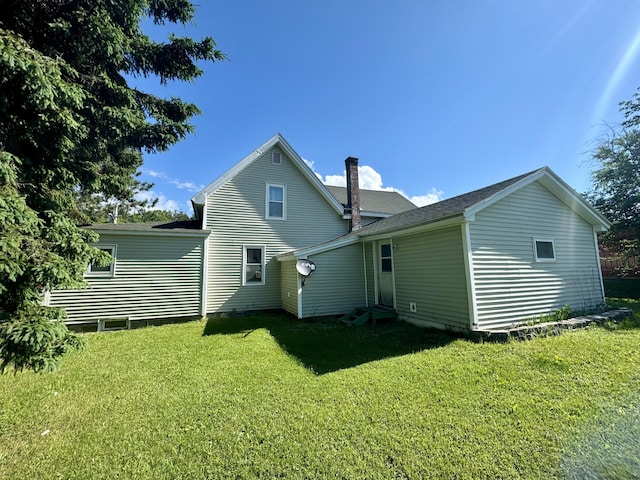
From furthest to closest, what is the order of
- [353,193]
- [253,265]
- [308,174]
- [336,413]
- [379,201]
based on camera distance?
1. [379,201]
2. [353,193]
3. [308,174]
4. [253,265]
5. [336,413]

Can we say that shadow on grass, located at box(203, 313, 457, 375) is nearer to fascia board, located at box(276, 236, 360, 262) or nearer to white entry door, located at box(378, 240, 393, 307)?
white entry door, located at box(378, 240, 393, 307)

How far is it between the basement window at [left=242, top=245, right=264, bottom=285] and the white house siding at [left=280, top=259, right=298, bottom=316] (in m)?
0.88

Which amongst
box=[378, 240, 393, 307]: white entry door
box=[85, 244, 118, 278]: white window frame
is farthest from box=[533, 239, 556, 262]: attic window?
box=[85, 244, 118, 278]: white window frame

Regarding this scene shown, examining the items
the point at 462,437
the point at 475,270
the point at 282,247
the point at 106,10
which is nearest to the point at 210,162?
the point at 282,247

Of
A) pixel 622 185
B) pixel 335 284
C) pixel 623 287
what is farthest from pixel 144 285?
pixel 622 185

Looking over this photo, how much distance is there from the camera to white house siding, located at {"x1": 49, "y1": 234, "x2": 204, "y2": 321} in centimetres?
866

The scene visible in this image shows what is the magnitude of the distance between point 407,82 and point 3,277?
39.3ft

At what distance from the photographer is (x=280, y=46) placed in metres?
9.66

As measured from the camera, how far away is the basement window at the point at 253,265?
1102cm

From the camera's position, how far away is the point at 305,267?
30.9ft

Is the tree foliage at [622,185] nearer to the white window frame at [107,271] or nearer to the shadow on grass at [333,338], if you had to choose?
the shadow on grass at [333,338]

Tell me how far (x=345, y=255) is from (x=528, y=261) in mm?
5698

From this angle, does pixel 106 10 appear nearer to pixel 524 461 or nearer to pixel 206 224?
pixel 206 224

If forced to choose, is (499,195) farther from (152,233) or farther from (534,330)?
(152,233)
